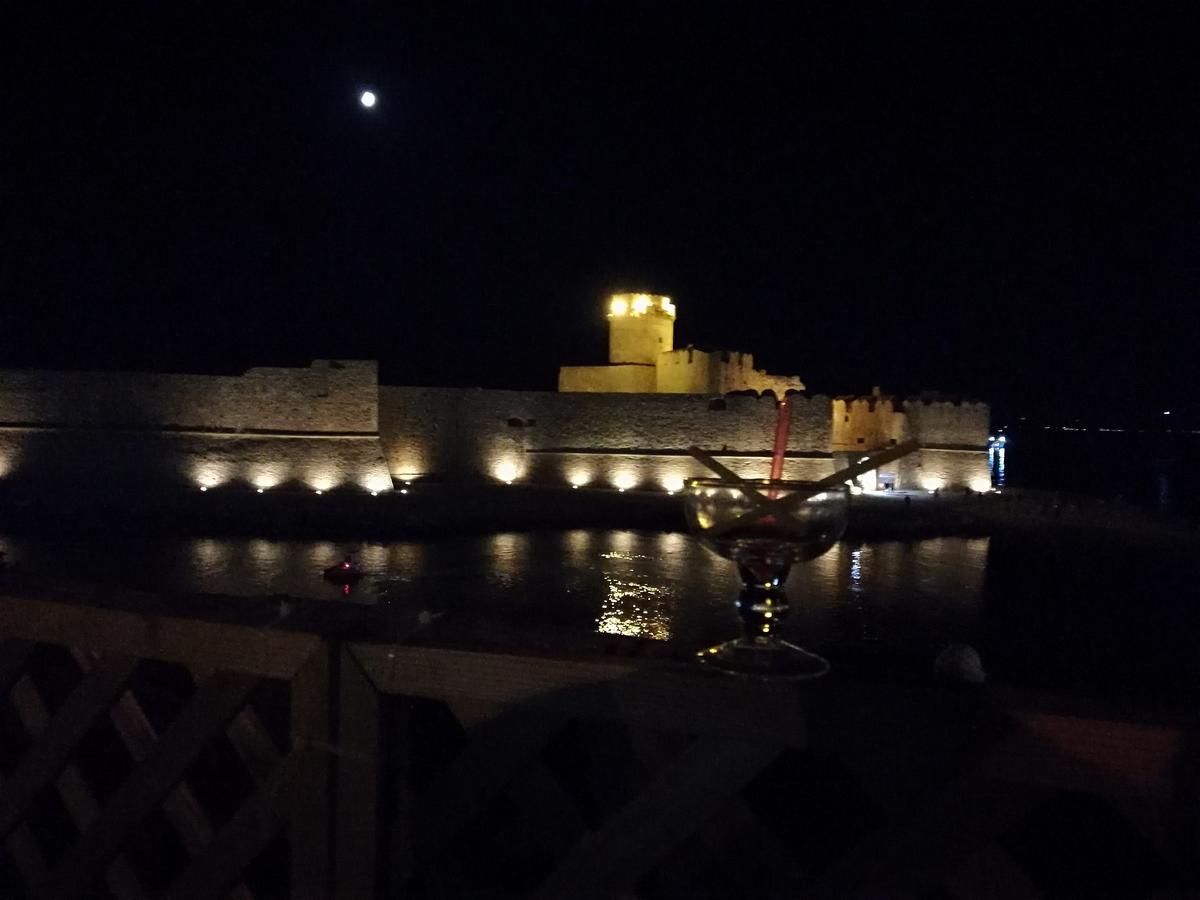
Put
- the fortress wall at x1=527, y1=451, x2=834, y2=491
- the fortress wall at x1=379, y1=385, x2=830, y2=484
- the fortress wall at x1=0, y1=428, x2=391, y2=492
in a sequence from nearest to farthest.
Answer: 1. the fortress wall at x1=0, y1=428, x2=391, y2=492
2. the fortress wall at x1=379, y1=385, x2=830, y2=484
3. the fortress wall at x1=527, y1=451, x2=834, y2=491

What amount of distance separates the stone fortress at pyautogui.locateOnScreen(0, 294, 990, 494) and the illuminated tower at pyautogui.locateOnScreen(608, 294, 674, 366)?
0.05 meters

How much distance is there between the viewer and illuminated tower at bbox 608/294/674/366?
27.9 m

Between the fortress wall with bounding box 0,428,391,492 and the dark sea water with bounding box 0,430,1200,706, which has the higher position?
the fortress wall with bounding box 0,428,391,492

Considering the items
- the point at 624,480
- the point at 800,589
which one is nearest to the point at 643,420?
the point at 624,480

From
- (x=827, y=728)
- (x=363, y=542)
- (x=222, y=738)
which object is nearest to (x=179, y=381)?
(x=363, y=542)

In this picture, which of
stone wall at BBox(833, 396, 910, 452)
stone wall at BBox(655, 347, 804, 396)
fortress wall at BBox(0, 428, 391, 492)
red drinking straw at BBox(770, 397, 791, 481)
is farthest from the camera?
stone wall at BBox(833, 396, 910, 452)

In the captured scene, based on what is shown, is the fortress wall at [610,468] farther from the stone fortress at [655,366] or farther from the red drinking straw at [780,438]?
the red drinking straw at [780,438]

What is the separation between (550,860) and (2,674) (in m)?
1.05

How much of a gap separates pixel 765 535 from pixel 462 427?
22.1 m

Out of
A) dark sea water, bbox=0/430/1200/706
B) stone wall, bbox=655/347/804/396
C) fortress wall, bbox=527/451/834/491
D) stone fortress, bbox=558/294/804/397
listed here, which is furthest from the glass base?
stone fortress, bbox=558/294/804/397

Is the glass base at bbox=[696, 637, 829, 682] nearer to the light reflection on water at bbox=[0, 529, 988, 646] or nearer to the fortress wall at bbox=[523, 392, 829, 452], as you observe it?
the light reflection on water at bbox=[0, 529, 988, 646]

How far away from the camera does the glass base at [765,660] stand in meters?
0.99

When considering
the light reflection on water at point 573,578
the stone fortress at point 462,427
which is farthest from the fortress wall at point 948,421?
the light reflection on water at point 573,578

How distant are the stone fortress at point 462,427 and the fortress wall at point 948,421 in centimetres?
4
